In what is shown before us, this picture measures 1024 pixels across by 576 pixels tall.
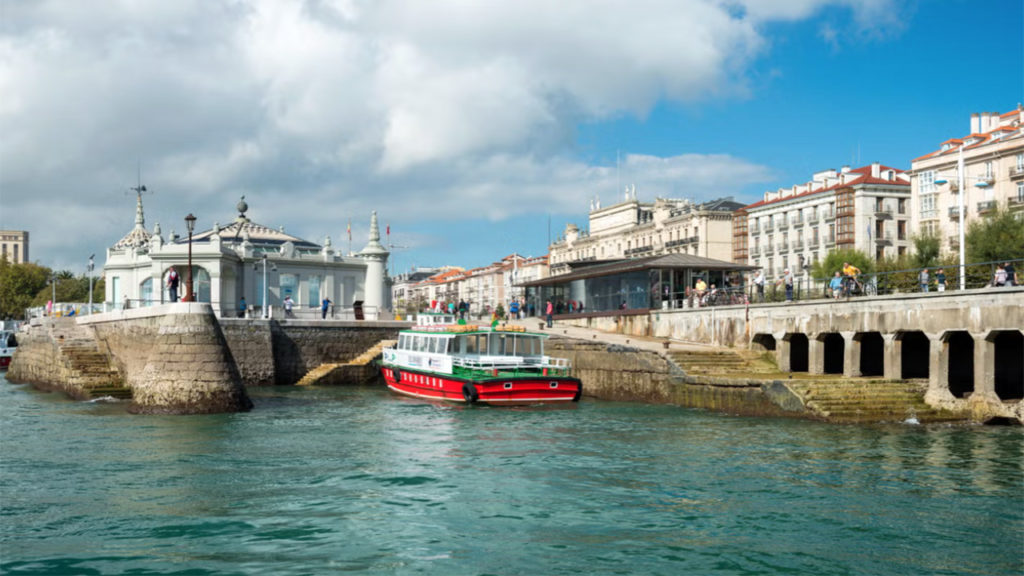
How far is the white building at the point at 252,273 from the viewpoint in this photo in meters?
56.9

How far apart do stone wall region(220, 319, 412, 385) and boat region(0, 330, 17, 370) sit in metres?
31.1

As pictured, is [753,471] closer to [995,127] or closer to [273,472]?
[273,472]

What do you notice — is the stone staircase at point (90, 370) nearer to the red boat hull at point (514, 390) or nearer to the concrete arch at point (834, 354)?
the red boat hull at point (514, 390)

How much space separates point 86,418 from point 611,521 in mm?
20717

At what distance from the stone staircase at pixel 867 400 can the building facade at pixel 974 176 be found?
4392cm

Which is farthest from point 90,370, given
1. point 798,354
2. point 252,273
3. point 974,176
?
point 974,176

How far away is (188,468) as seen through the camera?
20078 mm

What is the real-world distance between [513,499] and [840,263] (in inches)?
2688

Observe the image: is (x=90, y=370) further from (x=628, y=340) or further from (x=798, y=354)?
(x=798, y=354)

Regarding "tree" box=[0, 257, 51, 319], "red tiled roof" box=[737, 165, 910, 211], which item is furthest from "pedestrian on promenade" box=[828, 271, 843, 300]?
"tree" box=[0, 257, 51, 319]

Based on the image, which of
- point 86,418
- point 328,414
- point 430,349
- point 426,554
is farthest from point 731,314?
point 426,554

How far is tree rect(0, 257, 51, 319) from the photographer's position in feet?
404

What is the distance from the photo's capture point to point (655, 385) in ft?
119

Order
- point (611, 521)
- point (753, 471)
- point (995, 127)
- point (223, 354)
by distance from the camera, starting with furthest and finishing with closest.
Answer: point (995, 127)
point (223, 354)
point (753, 471)
point (611, 521)
